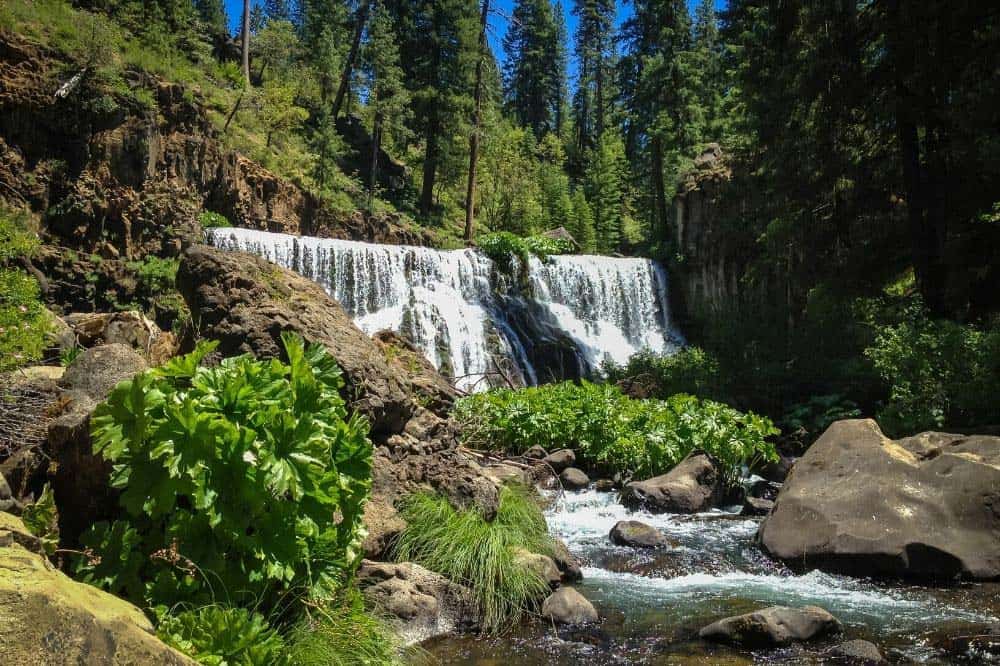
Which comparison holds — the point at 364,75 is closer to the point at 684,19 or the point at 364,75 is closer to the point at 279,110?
the point at 279,110

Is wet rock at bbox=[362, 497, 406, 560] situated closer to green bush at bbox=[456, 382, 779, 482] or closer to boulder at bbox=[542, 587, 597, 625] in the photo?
boulder at bbox=[542, 587, 597, 625]

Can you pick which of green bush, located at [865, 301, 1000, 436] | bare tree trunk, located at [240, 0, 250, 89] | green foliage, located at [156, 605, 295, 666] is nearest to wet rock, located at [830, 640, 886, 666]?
green foliage, located at [156, 605, 295, 666]

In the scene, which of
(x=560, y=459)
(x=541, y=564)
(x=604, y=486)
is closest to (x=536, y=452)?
(x=560, y=459)

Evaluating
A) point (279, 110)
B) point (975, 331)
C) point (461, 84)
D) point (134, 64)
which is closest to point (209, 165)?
point (134, 64)

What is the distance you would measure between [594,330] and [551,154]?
2802 cm

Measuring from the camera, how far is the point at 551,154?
47.3 meters

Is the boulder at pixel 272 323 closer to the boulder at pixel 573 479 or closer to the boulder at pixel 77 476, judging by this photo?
the boulder at pixel 77 476

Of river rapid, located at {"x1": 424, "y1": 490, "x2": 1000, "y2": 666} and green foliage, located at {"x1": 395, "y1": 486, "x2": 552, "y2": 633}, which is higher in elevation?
green foliage, located at {"x1": 395, "y1": 486, "x2": 552, "y2": 633}

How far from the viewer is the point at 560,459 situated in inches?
408

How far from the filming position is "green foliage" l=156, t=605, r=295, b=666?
103 inches

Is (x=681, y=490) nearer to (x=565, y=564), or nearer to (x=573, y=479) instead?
(x=573, y=479)

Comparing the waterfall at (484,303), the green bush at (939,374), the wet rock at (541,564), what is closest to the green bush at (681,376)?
the waterfall at (484,303)

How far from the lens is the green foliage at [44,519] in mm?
2863

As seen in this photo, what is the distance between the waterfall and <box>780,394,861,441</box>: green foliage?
5.64 m
